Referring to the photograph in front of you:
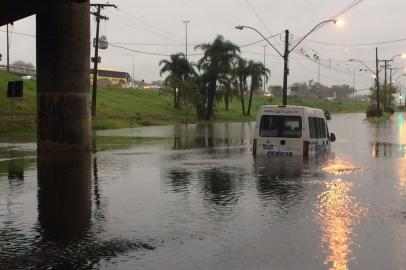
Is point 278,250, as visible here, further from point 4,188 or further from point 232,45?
point 232,45

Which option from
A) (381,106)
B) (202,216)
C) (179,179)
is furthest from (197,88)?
(202,216)

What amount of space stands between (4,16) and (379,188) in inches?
577

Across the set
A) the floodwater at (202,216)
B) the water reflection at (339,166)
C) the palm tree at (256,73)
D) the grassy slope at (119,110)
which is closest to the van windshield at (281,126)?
the water reflection at (339,166)

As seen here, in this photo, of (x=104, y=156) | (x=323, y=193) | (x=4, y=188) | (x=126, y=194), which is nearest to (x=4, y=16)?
(x=104, y=156)

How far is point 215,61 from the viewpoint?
7500 cm

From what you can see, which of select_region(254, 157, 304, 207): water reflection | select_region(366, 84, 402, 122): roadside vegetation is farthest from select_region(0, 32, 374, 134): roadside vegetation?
select_region(254, 157, 304, 207): water reflection

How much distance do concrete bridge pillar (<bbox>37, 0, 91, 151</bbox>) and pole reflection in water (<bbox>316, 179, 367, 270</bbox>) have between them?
11.4m

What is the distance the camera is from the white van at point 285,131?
19.7 metres

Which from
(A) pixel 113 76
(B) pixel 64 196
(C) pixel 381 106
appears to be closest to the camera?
(B) pixel 64 196

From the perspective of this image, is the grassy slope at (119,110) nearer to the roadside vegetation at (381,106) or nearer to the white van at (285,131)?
the roadside vegetation at (381,106)

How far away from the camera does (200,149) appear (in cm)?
2545

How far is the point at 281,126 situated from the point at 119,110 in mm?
50803

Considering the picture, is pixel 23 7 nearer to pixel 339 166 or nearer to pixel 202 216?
pixel 339 166

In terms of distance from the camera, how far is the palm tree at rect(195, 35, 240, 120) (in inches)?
2958
